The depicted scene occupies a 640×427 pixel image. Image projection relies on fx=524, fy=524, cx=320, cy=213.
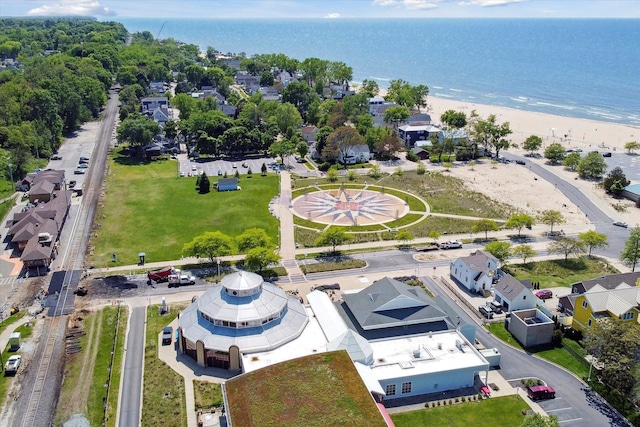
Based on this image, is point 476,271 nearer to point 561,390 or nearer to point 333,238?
point 561,390

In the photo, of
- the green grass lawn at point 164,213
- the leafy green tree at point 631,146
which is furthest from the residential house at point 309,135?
the leafy green tree at point 631,146

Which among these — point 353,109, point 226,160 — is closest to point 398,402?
point 226,160

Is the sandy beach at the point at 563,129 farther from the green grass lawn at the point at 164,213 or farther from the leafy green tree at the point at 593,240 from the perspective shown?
the green grass lawn at the point at 164,213

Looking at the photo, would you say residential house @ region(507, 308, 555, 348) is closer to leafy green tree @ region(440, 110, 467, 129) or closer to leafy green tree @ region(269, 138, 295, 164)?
leafy green tree @ region(269, 138, 295, 164)

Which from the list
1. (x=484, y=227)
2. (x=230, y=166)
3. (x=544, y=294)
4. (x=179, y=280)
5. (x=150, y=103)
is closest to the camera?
(x=544, y=294)

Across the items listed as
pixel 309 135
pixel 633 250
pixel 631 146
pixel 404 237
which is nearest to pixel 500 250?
pixel 404 237

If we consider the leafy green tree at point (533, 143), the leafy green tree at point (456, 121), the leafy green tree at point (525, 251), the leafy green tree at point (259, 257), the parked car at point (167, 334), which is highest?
the leafy green tree at point (456, 121)
